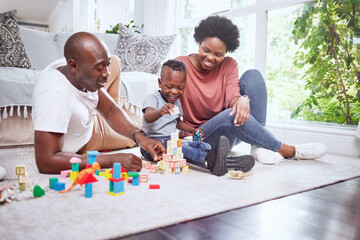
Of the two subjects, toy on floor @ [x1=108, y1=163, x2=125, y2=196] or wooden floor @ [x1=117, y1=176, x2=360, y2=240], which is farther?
toy on floor @ [x1=108, y1=163, x2=125, y2=196]

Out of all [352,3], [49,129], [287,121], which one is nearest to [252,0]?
[352,3]

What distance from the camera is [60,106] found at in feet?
4.68

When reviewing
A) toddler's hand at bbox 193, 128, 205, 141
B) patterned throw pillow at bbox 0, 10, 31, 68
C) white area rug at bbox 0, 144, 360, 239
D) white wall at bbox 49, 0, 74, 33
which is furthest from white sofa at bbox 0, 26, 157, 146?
white wall at bbox 49, 0, 74, 33

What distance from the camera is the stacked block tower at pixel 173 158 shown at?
5.16 feet

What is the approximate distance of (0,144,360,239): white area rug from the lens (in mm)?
931

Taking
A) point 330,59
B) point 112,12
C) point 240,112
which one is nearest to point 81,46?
point 240,112

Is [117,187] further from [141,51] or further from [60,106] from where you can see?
[141,51]

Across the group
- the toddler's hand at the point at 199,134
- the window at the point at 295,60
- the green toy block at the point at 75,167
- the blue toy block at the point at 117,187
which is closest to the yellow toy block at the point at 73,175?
the green toy block at the point at 75,167

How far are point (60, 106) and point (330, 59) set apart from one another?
2219 millimetres

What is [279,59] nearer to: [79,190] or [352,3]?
[352,3]

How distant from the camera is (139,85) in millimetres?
2703

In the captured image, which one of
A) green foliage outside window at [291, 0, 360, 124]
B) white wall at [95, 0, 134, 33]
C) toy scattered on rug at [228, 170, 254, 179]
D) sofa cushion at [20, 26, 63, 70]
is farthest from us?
A: white wall at [95, 0, 134, 33]

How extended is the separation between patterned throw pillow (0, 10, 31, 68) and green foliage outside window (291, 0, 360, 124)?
8.11 feet

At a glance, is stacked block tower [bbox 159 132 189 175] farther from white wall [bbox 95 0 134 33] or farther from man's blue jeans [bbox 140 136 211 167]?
white wall [bbox 95 0 134 33]
